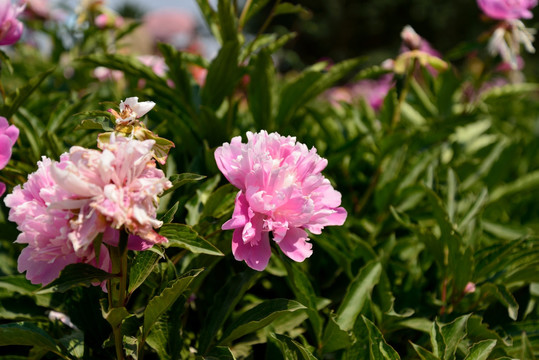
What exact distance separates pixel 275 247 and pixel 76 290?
43 centimetres

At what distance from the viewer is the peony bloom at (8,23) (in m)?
1.06

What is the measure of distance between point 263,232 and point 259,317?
0.61ft

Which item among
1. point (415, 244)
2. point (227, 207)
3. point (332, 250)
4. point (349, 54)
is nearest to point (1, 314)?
point (227, 207)

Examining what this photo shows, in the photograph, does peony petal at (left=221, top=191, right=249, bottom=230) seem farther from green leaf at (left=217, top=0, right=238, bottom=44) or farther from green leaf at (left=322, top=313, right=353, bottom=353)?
green leaf at (left=217, top=0, right=238, bottom=44)

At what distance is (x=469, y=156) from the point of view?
2008mm

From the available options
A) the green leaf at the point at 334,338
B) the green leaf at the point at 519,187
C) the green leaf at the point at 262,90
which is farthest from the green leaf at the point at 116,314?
the green leaf at the point at 519,187

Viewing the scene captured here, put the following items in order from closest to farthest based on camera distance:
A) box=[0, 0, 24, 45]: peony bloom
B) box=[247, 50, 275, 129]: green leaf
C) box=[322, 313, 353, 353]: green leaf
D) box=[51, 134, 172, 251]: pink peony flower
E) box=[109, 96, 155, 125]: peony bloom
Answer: box=[51, 134, 172, 251]: pink peony flower
box=[109, 96, 155, 125]: peony bloom
box=[322, 313, 353, 353]: green leaf
box=[0, 0, 24, 45]: peony bloom
box=[247, 50, 275, 129]: green leaf

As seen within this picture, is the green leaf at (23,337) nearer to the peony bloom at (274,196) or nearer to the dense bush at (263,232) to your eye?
the dense bush at (263,232)

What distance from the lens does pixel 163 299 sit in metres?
0.79

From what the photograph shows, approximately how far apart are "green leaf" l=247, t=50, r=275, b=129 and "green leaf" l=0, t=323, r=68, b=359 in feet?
2.70

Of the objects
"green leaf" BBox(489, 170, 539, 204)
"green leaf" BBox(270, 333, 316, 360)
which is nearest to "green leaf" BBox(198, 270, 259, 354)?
"green leaf" BBox(270, 333, 316, 360)

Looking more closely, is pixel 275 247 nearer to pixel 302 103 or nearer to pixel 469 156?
pixel 302 103

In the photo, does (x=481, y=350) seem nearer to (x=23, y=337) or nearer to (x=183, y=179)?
(x=183, y=179)

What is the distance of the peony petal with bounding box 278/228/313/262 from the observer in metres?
0.80
